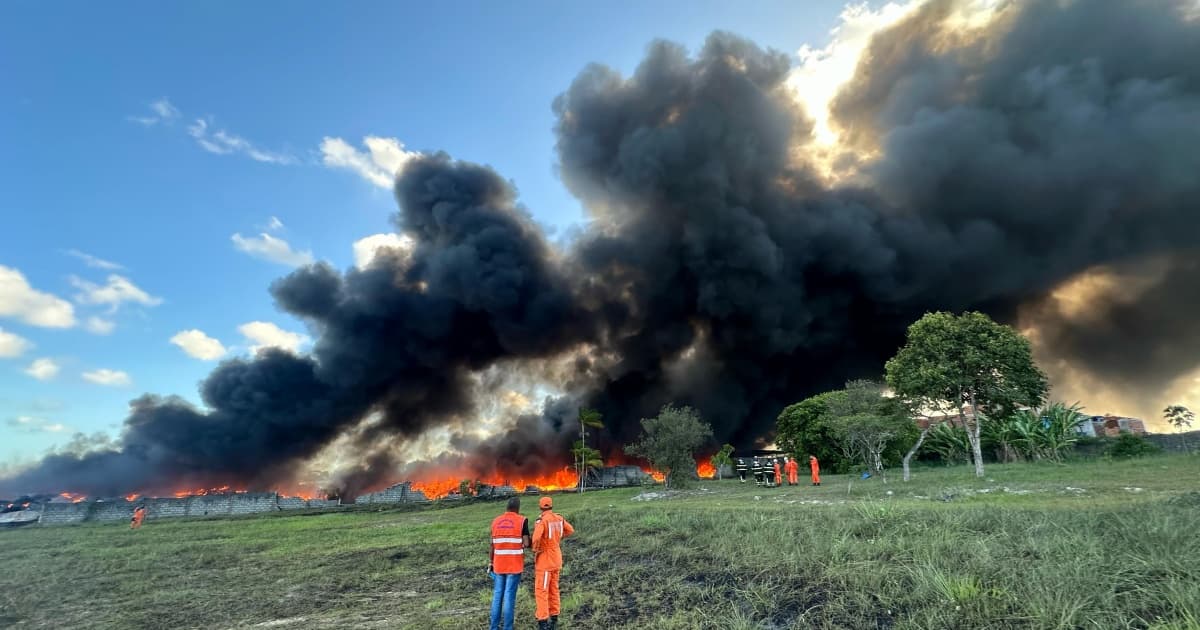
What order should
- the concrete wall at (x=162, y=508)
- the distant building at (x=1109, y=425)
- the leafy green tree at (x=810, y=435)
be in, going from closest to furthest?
the concrete wall at (x=162, y=508) < the leafy green tree at (x=810, y=435) < the distant building at (x=1109, y=425)

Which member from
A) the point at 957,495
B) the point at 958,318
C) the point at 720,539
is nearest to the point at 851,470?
the point at 958,318

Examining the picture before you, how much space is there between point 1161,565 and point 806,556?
188 inches

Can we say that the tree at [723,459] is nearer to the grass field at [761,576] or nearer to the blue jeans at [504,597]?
the grass field at [761,576]

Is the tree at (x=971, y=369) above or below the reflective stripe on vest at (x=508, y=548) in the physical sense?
above

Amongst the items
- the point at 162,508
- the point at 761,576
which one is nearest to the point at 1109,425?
the point at 761,576

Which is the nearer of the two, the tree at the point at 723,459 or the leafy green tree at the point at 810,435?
the leafy green tree at the point at 810,435

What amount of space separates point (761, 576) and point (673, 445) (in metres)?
31.0

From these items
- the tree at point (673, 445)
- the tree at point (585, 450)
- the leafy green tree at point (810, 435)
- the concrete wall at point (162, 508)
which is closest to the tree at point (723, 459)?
the leafy green tree at point (810, 435)

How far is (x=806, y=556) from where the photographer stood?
9.89 meters

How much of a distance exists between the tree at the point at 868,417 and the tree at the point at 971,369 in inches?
61.8

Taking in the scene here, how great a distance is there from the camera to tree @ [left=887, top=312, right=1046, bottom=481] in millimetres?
31828

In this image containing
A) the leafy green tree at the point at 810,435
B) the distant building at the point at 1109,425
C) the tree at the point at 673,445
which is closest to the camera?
the tree at the point at 673,445

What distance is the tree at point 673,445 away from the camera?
40219 mm

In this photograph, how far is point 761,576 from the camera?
9.70m
